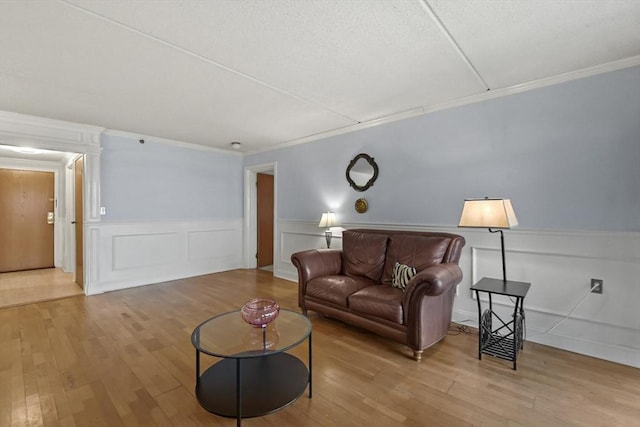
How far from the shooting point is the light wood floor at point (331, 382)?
1.59 m

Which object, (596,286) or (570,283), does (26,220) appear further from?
(596,286)

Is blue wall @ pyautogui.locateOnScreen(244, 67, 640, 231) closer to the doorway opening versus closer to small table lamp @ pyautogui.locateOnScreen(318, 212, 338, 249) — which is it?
small table lamp @ pyautogui.locateOnScreen(318, 212, 338, 249)

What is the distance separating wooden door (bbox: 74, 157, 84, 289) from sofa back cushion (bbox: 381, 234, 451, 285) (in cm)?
426

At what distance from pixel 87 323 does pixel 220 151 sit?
339 cm

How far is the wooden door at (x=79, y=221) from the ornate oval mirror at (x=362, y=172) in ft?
12.4

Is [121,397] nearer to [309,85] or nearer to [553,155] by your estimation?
[309,85]

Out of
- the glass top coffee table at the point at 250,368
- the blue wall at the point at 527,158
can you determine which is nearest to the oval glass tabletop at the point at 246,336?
the glass top coffee table at the point at 250,368

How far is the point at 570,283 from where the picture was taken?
2.38 metres

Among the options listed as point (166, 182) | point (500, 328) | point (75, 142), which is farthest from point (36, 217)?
point (500, 328)

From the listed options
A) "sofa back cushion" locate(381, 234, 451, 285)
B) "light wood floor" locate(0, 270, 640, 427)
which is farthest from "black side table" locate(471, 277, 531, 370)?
"sofa back cushion" locate(381, 234, 451, 285)

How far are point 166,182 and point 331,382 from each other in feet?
13.7

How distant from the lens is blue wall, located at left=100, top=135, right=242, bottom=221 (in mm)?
4191

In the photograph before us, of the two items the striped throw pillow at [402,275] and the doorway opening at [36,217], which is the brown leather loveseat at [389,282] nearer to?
the striped throw pillow at [402,275]

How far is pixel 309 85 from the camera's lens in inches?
105
